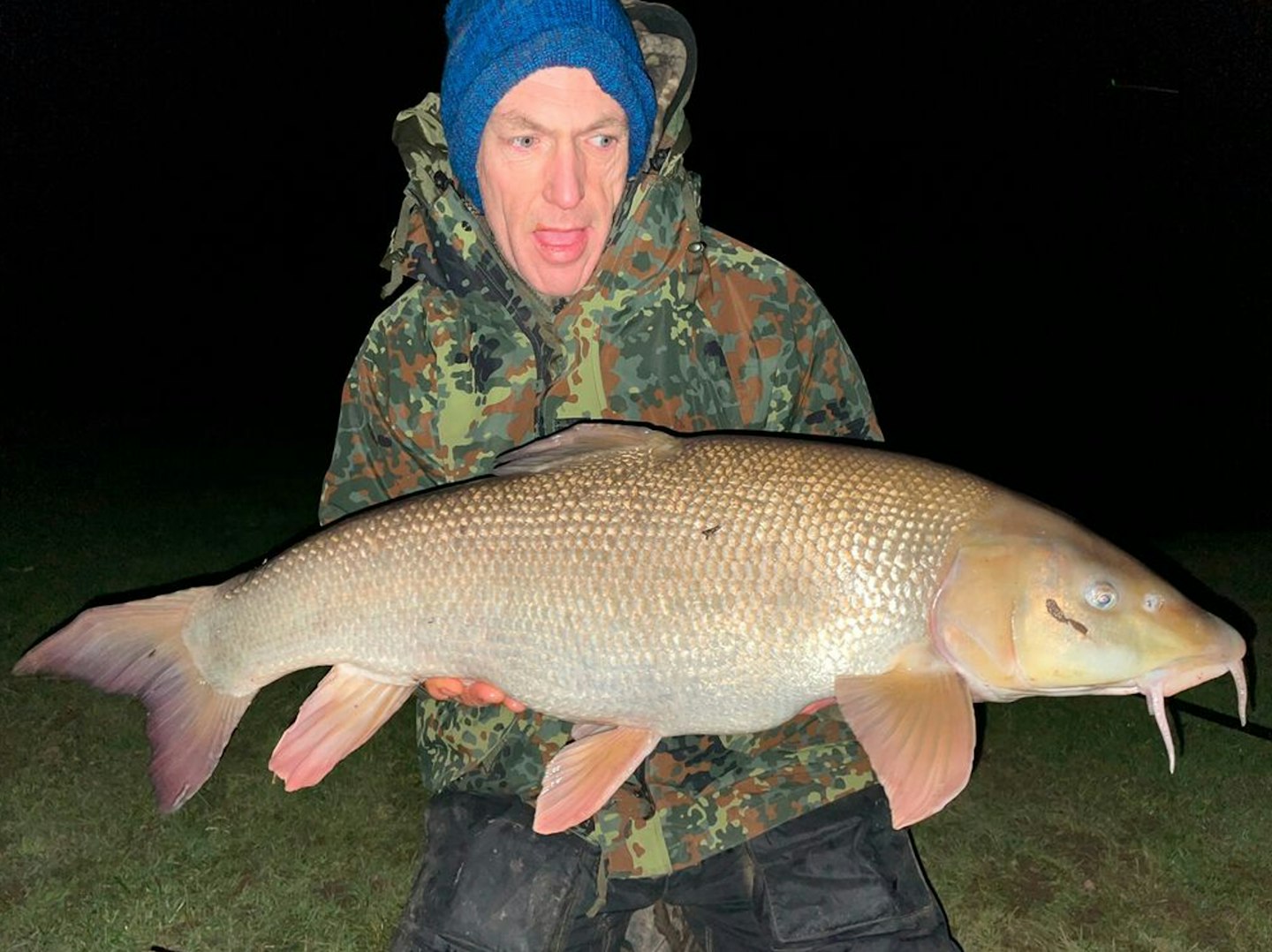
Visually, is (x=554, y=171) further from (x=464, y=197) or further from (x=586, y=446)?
(x=586, y=446)

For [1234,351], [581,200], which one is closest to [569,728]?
[581,200]

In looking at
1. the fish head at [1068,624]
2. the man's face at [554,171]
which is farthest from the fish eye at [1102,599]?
the man's face at [554,171]

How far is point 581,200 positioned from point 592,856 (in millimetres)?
1500

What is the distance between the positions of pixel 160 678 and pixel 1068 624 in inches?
75.6

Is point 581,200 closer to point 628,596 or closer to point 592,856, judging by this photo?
point 628,596

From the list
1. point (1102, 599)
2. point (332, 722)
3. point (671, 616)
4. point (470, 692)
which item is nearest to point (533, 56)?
point (671, 616)

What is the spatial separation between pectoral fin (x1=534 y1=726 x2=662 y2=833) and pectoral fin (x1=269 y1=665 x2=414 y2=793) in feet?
1.30

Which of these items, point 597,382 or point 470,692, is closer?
point 470,692

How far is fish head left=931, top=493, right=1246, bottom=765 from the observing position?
1958 mm

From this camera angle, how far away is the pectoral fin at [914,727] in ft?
6.35

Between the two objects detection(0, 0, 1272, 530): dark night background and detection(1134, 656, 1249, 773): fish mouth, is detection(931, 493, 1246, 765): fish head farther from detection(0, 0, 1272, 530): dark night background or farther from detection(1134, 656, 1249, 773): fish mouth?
detection(0, 0, 1272, 530): dark night background

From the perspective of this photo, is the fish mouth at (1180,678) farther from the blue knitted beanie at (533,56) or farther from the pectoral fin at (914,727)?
the blue knitted beanie at (533,56)

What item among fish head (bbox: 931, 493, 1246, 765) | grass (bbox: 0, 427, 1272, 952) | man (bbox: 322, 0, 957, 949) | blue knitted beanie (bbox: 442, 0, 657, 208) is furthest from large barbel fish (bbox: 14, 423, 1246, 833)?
grass (bbox: 0, 427, 1272, 952)

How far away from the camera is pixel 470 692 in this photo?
2.34m
